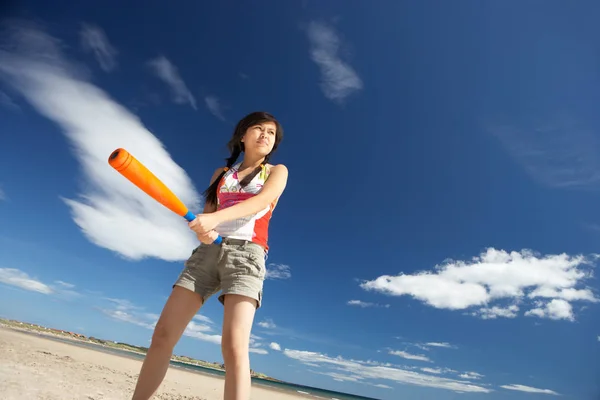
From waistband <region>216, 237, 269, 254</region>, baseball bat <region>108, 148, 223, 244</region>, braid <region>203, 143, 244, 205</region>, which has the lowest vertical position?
waistband <region>216, 237, 269, 254</region>

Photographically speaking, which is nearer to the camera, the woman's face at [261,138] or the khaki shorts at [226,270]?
the khaki shorts at [226,270]

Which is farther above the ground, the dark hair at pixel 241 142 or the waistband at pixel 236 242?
the dark hair at pixel 241 142

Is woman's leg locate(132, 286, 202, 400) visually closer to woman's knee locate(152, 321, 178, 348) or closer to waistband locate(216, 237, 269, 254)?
woman's knee locate(152, 321, 178, 348)

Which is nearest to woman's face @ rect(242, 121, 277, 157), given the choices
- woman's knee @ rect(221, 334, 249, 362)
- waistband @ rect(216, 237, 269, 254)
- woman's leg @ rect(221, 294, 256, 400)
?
waistband @ rect(216, 237, 269, 254)

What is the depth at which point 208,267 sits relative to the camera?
2572 millimetres

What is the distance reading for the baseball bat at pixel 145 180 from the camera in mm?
1922

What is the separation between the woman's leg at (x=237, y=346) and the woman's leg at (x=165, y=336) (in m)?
0.36

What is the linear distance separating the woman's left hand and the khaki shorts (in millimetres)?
358

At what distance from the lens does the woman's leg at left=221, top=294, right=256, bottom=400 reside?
219 centimetres

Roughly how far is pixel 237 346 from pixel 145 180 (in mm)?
1098

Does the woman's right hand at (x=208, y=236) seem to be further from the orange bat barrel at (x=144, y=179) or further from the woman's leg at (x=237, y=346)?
the woman's leg at (x=237, y=346)

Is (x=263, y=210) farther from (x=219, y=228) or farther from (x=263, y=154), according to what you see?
(x=263, y=154)

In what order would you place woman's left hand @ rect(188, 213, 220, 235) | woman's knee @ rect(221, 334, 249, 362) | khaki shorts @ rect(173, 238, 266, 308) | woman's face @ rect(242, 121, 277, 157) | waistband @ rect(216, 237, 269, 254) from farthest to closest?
woman's face @ rect(242, 121, 277, 157) → waistband @ rect(216, 237, 269, 254) → khaki shorts @ rect(173, 238, 266, 308) → woman's knee @ rect(221, 334, 249, 362) → woman's left hand @ rect(188, 213, 220, 235)

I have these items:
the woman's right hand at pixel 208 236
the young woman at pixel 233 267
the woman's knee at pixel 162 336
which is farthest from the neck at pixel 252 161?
the woman's knee at pixel 162 336
